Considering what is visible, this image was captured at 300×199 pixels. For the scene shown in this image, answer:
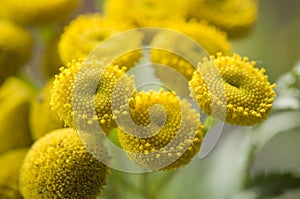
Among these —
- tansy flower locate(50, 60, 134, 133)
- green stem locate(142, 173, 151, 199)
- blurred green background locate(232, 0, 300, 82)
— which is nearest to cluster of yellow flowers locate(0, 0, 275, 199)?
tansy flower locate(50, 60, 134, 133)

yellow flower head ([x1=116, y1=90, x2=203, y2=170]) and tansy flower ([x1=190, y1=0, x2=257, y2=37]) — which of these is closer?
yellow flower head ([x1=116, y1=90, x2=203, y2=170])

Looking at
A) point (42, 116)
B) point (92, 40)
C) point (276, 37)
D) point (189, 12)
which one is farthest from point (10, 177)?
point (276, 37)

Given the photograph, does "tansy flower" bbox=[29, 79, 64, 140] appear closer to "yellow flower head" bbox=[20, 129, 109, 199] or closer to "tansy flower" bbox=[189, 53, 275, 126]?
"yellow flower head" bbox=[20, 129, 109, 199]

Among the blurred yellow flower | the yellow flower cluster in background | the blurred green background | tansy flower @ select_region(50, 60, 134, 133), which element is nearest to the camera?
tansy flower @ select_region(50, 60, 134, 133)

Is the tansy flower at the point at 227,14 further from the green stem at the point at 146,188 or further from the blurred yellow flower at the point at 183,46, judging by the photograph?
the green stem at the point at 146,188

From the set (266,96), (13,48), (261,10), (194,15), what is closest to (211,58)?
(266,96)

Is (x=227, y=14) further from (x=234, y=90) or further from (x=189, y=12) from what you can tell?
(x=234, y=90)
